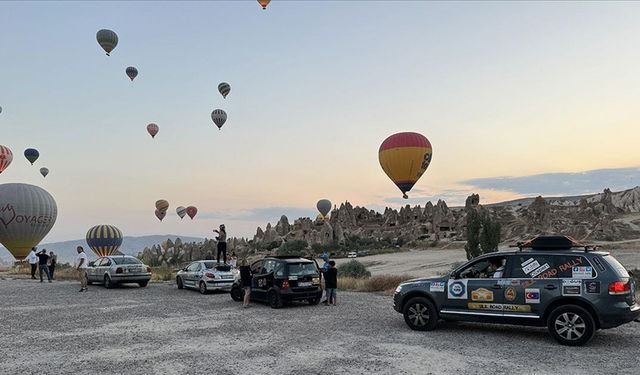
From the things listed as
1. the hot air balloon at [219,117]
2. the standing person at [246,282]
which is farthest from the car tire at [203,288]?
the hot air balloon at [219,117]

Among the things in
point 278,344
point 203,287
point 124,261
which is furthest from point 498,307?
point 124,261

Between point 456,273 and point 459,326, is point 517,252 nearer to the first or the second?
point 456,273

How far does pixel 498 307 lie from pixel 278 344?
4.76 m

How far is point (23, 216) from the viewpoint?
42781 millimetres

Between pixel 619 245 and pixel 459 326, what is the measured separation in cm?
4179

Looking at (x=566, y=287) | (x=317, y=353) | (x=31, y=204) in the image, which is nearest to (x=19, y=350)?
(x=317, y=353)

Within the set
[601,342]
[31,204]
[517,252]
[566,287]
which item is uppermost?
[31,204]

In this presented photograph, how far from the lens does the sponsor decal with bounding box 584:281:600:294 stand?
32.1 ft

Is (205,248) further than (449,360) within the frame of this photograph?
Yes

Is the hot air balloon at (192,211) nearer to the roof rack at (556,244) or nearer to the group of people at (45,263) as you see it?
the group of people at (45,263)

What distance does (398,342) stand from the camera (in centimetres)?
1048

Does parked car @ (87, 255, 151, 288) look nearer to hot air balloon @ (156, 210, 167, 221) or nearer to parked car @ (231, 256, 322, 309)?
parked car @ (231, 256, 322, 309)

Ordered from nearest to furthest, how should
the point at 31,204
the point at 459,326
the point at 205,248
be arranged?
1. the point at 459,326
2. the point at 31,204
3. the point at 205,248

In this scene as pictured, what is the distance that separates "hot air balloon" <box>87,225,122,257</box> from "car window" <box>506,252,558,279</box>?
5438 centimetres
